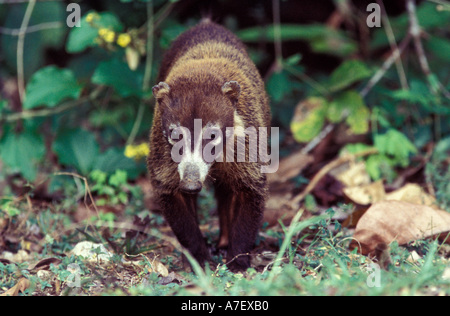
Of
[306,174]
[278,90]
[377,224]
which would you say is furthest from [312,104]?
[377,224]

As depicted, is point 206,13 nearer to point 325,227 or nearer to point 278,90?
point 278,90

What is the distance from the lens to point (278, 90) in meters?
6.28

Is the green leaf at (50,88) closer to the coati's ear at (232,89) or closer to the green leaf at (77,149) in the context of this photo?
the green leaf at (77,149)

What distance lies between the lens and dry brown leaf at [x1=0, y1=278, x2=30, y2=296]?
3.37 meters

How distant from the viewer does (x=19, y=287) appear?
3439 mm

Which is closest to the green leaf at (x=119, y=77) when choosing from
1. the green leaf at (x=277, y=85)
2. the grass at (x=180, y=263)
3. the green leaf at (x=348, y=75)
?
the grass at (x=180, y=263)

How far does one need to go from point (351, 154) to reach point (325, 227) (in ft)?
7.66

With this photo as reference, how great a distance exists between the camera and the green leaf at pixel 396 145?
18.9 ft

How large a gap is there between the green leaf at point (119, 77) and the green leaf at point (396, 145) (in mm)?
2616

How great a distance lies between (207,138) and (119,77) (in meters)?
2.63

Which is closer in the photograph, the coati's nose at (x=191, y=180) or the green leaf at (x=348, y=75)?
the coati's nose at (x=191, y=180)

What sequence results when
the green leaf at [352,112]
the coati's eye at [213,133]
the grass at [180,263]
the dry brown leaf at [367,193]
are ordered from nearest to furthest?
1. the grass at [180,263]
2. the coati's eye at [213,133]
3. the dry brown leaf at [367,193]
4. the green leaf at [352,112]

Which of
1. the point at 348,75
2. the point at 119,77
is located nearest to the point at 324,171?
the point at 348,75

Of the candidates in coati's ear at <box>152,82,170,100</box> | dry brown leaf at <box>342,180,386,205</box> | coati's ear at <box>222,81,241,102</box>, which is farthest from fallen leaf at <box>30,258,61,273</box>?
dry brown leaf at <box>342,180,386,205</box>
